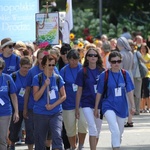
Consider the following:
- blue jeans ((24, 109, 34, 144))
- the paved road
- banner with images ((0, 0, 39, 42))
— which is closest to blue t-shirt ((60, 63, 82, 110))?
blue jeans ((24, 109, 34, 144))

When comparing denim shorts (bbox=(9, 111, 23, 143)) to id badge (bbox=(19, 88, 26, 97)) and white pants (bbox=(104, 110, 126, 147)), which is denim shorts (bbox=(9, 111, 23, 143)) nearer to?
id badge (bbox=(19, 88, 26, 97))

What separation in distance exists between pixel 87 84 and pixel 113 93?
840mm

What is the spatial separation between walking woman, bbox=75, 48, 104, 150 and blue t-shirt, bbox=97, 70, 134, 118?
573 mm

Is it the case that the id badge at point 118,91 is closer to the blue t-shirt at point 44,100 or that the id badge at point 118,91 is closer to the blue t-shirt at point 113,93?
the blue t-shirt at point 113,93

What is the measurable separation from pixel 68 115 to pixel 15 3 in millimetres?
5264

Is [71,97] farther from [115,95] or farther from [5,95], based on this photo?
[5,95]

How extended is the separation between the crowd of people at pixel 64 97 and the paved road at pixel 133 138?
1.97ft

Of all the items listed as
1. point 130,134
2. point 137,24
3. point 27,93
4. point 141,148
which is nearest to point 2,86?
point 27,93

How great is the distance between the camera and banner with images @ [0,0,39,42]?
64.0ft

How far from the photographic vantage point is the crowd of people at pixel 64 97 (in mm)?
13344

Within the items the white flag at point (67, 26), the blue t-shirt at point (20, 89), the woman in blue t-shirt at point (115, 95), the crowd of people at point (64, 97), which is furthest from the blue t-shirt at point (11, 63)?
the white flag at point (67, 26)

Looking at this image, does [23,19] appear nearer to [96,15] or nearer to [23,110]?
[23,110]

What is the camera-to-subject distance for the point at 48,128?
1345 cm

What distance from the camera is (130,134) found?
715 inches
